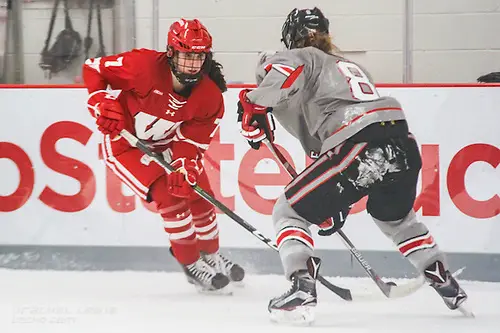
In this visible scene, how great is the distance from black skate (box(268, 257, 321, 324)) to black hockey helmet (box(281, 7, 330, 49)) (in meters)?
0.67

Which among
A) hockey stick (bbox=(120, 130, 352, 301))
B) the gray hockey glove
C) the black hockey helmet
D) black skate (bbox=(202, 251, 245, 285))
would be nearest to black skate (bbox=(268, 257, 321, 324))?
the gray hockey glove

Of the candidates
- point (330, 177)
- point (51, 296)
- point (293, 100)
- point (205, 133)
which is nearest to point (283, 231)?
point (330, 177)

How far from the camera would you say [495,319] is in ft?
7.62

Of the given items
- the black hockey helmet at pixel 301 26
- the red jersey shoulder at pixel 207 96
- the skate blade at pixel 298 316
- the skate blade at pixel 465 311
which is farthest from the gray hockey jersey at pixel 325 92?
the skate blade at pixel 465 311

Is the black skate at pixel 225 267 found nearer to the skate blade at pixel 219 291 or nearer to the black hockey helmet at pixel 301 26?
the skate blade at pixel 219 291

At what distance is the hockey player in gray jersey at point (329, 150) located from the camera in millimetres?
2189

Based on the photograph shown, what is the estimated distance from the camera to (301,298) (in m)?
2.23

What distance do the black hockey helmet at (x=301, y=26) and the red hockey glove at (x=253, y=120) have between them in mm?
211

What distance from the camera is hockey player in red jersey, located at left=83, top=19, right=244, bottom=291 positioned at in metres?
2.46

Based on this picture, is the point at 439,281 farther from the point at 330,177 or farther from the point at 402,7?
the point at 402,7

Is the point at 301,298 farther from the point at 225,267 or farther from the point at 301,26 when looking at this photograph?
the point at 301,26

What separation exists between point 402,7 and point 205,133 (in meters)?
0.98

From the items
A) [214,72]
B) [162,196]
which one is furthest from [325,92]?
[162,196]

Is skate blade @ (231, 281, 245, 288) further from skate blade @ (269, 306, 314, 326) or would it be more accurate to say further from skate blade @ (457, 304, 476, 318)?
skate blade @ (457, 304, 476, 318)
